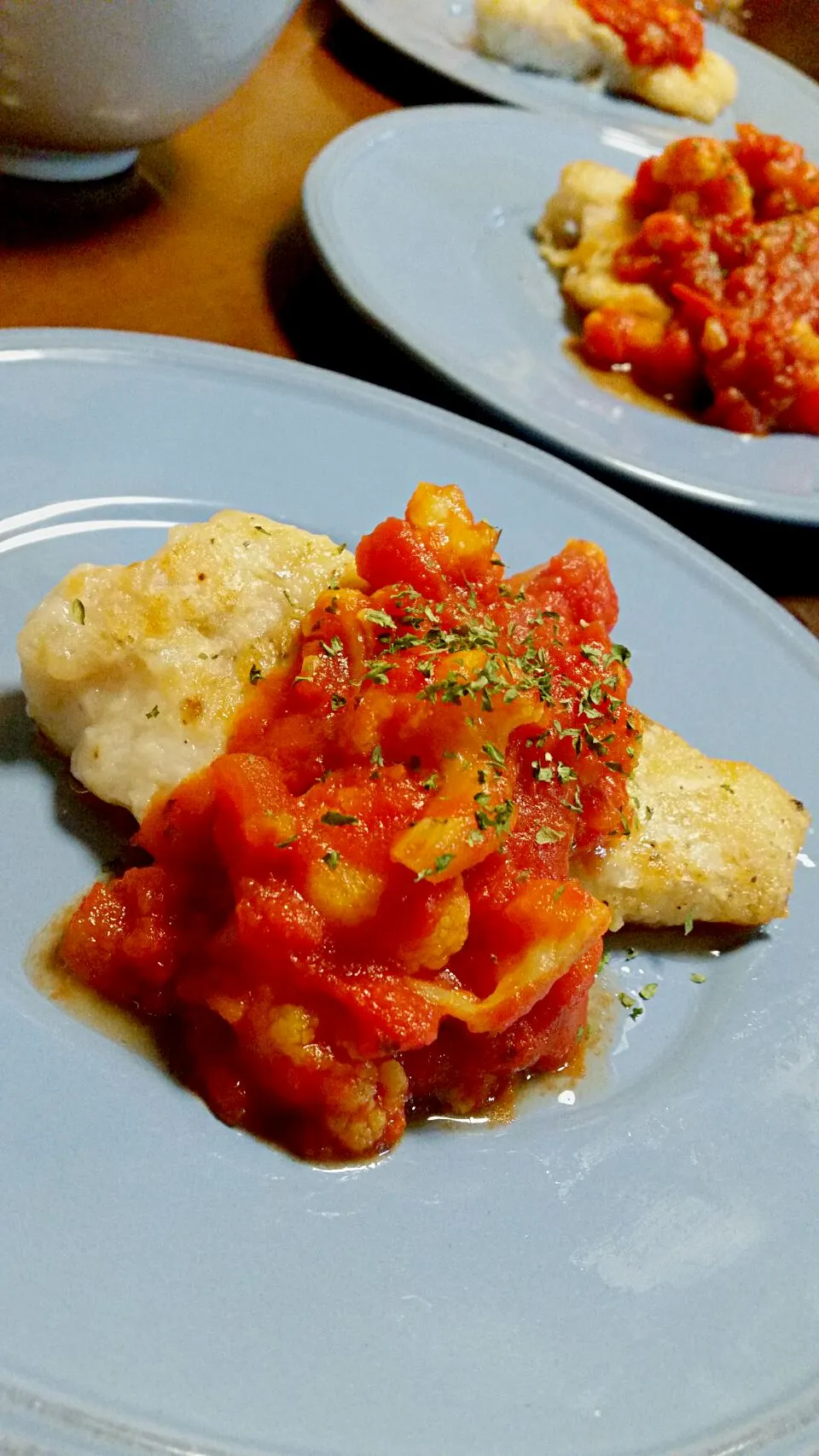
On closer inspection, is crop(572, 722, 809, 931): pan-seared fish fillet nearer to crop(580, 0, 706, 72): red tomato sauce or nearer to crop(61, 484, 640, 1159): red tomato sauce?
crop(61, 484, 640, 1159): red tomato sauce

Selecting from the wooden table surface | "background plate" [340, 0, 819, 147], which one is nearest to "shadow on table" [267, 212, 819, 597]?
the wooden table surface

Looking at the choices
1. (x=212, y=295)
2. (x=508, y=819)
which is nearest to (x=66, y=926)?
(x=508, y=819)

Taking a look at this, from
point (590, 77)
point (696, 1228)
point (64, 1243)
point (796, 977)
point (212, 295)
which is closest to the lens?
point (64, 1243)

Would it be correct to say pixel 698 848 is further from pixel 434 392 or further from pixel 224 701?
pixel 434 392

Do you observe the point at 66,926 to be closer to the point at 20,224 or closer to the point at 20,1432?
the point at 20,1432

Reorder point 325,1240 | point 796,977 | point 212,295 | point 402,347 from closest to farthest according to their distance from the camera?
1. point 325,1240
2. point 796,977
3. point 402,347
4. point 212,295
